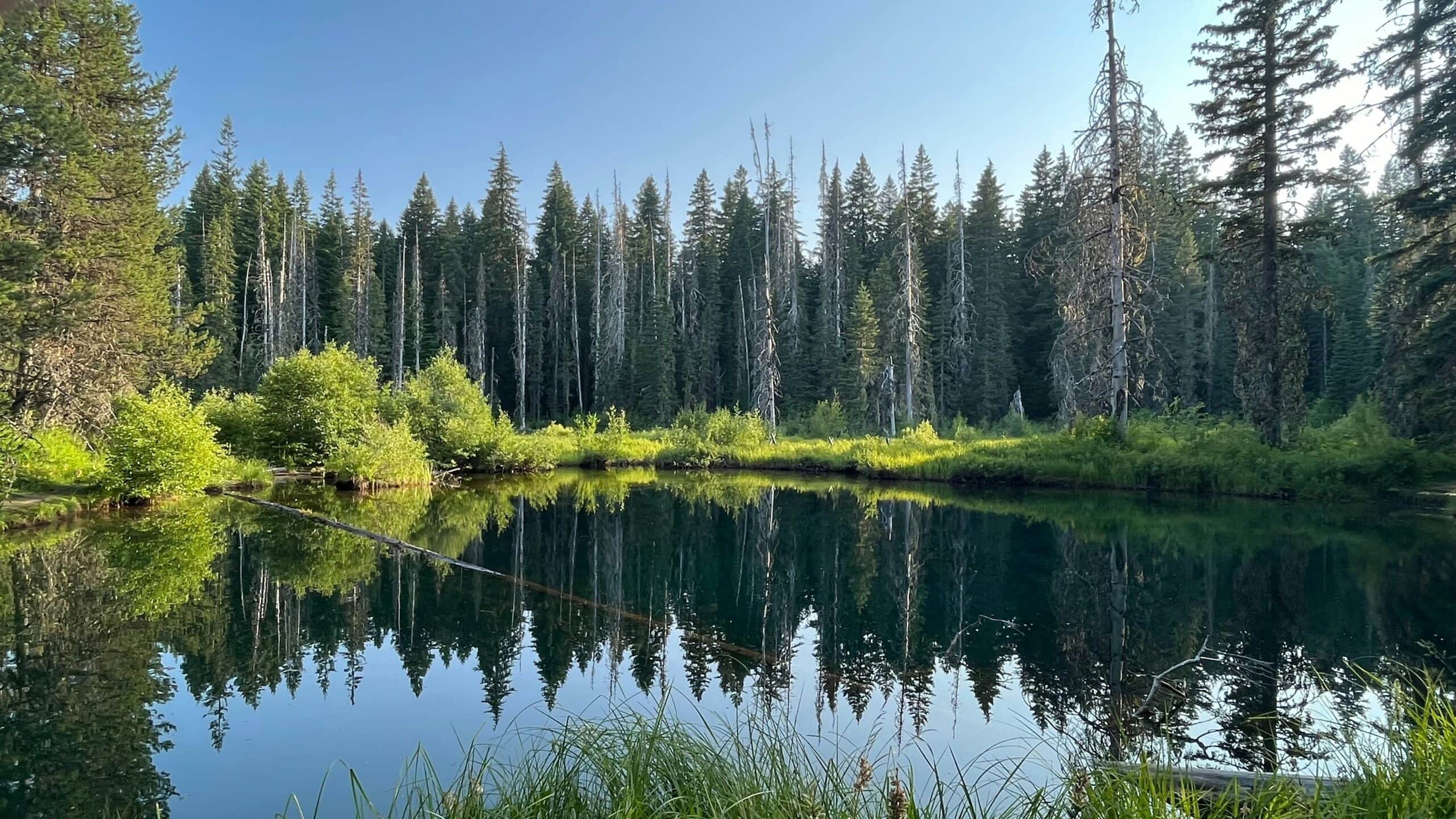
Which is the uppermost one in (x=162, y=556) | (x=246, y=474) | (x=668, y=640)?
(x=246, y=474)

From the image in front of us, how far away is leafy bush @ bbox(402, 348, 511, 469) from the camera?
84.7ft

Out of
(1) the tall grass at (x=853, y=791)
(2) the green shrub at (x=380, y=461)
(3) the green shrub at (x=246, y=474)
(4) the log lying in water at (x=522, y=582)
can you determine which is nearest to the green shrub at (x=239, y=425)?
(3) the green shrub at (x=246, y=474)

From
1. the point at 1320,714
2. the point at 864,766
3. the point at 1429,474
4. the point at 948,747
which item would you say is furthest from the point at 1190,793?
the point at 1429,474

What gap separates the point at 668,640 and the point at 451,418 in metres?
20.0

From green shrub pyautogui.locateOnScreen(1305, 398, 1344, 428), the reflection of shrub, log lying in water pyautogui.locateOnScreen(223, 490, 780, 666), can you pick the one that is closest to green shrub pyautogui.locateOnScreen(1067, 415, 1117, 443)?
green shrub pyautogui.locateOnScreen(1305, 398, 1344, 428)

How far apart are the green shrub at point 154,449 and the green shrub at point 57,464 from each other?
464mm

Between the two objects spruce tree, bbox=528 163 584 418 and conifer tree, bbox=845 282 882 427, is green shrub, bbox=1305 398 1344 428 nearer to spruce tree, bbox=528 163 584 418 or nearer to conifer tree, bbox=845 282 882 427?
conifer tree, bbox=845 282 882 427

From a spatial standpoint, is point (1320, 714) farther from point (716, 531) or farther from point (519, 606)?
point (716, 531)

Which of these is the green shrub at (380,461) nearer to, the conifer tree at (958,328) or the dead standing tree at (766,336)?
the dead standing tree at (766,336)

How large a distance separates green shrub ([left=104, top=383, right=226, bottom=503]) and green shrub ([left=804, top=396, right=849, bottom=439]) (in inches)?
908

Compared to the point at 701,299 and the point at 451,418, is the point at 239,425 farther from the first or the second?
the point at 701,299

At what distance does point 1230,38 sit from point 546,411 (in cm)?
4145

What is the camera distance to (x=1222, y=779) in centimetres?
321

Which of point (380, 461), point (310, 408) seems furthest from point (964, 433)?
point (310, 408)
